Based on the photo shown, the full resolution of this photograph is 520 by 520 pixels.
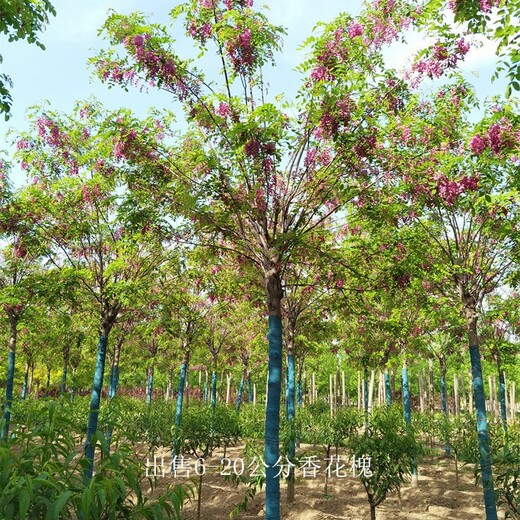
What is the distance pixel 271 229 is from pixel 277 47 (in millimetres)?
3079

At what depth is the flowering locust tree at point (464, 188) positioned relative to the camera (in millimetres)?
8141

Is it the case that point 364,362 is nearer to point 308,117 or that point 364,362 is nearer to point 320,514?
point 320,514

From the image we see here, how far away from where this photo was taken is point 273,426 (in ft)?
23.9

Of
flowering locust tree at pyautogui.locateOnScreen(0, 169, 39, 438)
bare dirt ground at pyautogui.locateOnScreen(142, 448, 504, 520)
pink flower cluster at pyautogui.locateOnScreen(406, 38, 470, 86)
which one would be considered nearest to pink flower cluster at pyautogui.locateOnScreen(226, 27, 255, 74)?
pink flower cluster at pyautogui.locateOnScreen(406, 38, 470, 86)

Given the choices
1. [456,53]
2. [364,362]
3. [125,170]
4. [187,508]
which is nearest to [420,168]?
[456,53]

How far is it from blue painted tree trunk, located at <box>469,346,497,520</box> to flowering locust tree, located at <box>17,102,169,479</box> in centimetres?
741

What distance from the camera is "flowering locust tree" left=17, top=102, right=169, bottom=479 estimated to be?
1062cm

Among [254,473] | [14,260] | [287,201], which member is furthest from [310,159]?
[14,260]

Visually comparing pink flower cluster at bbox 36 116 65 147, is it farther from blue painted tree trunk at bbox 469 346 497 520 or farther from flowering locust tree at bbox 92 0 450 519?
blue painted tree trunk at bbox 469 346 497 520

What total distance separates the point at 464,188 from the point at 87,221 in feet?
28.3

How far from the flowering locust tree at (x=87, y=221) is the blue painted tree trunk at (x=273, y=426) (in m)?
3.32

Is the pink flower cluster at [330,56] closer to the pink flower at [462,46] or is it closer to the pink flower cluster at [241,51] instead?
the pink flower cluster at [241,51]

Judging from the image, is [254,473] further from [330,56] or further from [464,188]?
[330,56]

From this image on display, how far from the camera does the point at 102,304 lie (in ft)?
39.2
